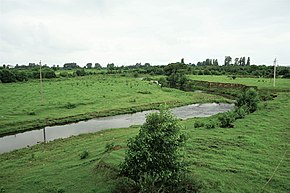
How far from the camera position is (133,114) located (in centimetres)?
3925

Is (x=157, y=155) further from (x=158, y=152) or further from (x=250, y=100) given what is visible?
(x=250, y=100)

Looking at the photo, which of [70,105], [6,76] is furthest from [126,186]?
[6,76]

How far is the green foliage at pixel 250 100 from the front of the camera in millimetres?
32703

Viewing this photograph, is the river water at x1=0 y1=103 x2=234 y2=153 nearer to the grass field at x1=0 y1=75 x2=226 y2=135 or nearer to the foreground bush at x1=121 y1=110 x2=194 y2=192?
the grass field at x1=0 y1=75 x2=226 y2=135

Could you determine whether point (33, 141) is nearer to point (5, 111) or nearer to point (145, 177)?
point (5, 111)

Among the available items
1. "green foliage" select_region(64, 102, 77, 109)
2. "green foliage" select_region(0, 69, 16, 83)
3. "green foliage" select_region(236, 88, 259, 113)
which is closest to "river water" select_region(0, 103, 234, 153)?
"green foliage" select_region(64, 102, 77, 109)

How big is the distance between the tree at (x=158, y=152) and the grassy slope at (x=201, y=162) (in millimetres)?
2185

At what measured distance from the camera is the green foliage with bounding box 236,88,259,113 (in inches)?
1288

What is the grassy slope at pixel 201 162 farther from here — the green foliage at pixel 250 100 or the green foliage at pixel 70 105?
the green foliage at pixel 70 105

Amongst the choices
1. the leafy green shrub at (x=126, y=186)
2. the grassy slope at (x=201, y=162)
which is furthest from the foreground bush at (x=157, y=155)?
the grassy slope at (x=201, y=162)

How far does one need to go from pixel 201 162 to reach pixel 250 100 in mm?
20793

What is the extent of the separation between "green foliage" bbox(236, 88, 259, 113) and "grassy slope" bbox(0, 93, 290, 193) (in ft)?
24.0

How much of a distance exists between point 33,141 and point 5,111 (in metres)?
12.1

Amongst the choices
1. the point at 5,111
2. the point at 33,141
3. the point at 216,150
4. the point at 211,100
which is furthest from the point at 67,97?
the point at 216,150
